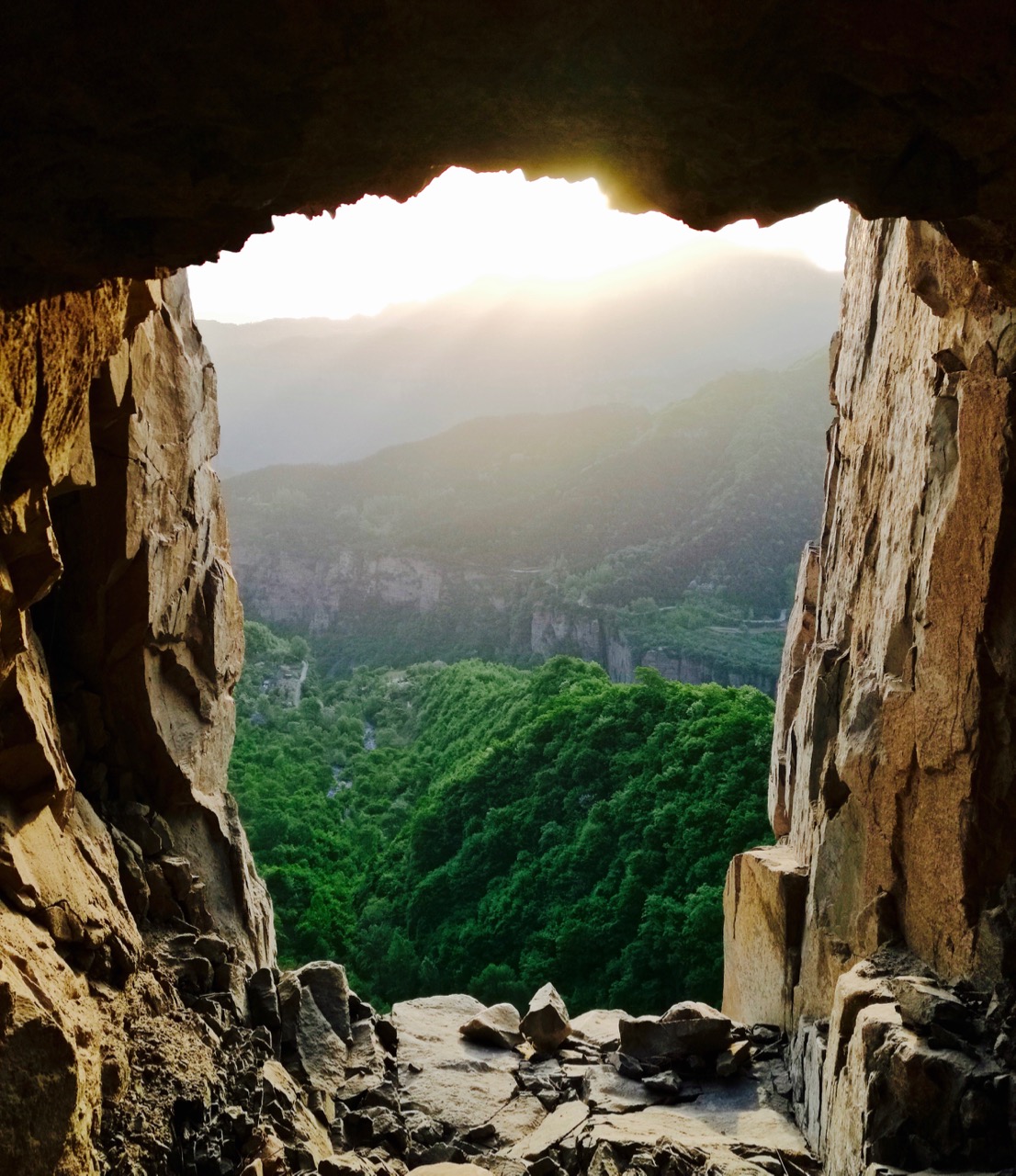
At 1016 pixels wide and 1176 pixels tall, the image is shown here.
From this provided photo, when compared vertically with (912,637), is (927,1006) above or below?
below

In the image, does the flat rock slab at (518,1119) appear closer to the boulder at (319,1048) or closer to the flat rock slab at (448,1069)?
the flat rock slab at (448,1069)

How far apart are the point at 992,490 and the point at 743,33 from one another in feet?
11.7

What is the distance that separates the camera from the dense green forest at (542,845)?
16.1 metres

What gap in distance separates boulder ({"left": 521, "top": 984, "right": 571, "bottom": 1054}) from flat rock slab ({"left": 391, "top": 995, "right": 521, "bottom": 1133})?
10.7 inches

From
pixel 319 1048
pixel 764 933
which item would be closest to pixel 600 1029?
pixel 764 933

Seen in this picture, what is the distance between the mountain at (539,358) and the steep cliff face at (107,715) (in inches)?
2759

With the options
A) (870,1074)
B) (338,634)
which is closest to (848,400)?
(870,1074)

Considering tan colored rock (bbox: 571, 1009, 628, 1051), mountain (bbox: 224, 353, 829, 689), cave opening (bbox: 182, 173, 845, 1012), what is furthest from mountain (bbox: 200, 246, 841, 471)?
tan colored rock (bbox: 571, 1009, 628, 1051)

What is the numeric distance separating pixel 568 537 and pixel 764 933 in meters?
35.9

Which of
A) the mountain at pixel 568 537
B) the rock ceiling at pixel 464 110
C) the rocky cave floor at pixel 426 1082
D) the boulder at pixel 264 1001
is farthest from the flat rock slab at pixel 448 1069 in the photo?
the mountain at pixel 568 537

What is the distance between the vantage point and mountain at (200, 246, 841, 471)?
82.6 meters

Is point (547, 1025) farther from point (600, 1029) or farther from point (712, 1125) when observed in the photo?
point (712, 1125)

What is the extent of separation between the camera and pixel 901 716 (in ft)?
24.8

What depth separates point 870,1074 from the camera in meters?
6.08
